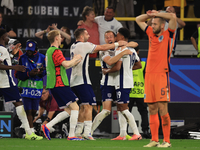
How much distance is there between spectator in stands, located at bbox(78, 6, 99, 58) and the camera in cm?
1050

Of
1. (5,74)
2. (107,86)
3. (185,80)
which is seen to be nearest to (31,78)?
(5,74)

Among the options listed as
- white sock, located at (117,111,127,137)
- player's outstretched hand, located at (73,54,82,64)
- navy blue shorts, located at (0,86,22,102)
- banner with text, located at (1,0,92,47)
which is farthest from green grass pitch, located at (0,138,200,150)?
banner with text, located at (1,0,92,47)

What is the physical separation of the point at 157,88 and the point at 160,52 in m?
0.59

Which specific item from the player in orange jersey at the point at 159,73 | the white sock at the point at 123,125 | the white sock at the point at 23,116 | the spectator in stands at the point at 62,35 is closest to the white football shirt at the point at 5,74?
the white sock at the point at 23,116

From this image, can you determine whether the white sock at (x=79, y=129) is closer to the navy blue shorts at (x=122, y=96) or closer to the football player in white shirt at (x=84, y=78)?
the football player in white shirt at (x=84, y=78)

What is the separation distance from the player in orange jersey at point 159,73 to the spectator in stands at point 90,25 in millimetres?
4276

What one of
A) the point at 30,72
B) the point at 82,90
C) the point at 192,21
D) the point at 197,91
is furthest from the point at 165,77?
the point at 192,21

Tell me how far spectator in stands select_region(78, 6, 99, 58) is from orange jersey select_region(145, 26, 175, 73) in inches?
168

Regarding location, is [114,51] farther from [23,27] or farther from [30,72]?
[23,27]

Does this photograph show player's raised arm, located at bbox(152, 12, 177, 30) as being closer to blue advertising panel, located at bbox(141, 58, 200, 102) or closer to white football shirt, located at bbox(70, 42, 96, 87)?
white football shirt, located at bbox(70, 42, 96, 87)

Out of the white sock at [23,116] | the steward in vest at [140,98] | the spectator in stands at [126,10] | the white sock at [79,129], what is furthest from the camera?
the spectator in stands at [126,10]

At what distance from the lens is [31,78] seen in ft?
27.6

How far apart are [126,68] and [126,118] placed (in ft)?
3.48

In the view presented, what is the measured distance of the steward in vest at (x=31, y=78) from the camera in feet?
27.3
